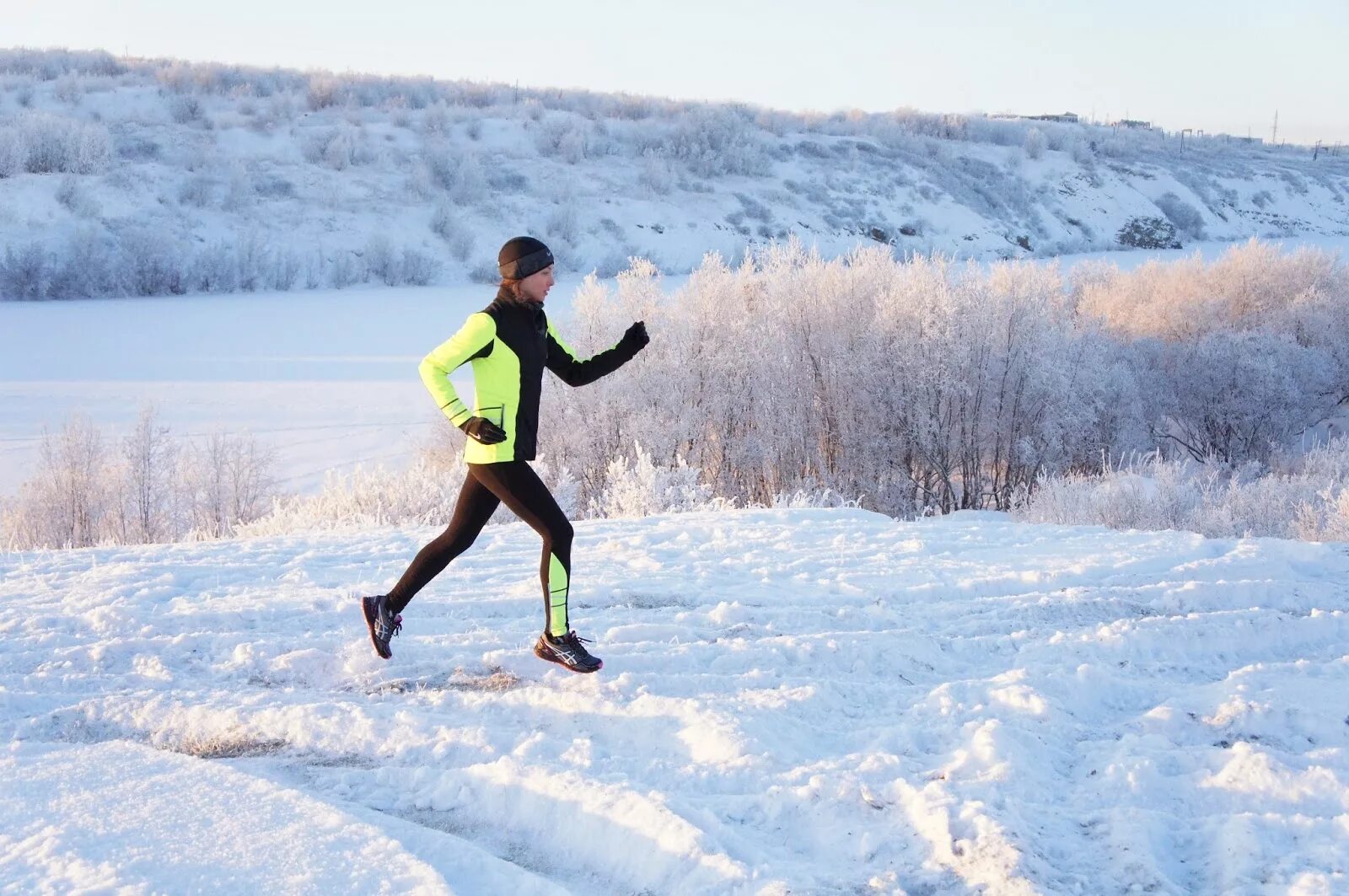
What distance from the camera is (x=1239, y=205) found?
50.7 m

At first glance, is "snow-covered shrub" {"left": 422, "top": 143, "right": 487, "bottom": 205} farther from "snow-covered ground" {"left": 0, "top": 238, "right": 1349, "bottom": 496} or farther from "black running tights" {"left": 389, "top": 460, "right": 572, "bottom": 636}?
"black running tights" {"left": 389, "top": 460, "right": 572, "bottom": 636}

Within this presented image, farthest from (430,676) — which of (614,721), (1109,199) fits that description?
(1109,199)

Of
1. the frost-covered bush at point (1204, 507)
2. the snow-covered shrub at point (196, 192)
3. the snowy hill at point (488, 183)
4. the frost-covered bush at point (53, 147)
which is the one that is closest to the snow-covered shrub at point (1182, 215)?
the snowy hill at point (488, 183)

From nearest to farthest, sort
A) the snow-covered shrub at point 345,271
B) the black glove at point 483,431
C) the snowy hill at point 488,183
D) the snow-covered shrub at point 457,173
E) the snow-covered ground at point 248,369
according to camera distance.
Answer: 1. the black glove at point 483,431
2. the snow-covered ground at point 248,369
3. the snowy hill at point 488,183
4. the snow-covered shrub at point 345,271
5. the snow-covered shrub at point 457,173

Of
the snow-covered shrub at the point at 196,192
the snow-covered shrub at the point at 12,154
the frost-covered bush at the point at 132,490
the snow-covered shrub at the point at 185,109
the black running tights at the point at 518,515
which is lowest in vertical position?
the frost-covered bush at the point at 132,490

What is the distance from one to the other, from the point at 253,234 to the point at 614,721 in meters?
28.3

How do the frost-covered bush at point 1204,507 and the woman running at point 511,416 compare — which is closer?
the woman running at point 511,416

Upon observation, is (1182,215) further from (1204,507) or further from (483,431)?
(483,431)

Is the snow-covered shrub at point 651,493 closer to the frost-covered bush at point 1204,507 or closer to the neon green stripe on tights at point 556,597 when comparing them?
the frost-covered bush at point 1204,507

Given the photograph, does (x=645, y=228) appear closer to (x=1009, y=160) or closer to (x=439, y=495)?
(x=1009, y=160)

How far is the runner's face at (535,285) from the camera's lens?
4.84 metres

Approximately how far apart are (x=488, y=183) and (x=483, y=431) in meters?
34.5

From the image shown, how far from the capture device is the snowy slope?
136 inches

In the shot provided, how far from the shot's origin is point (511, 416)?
15.8 ft
